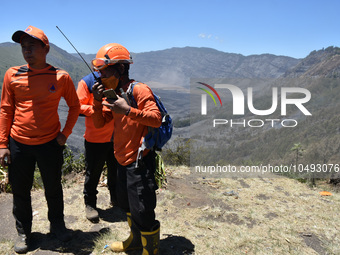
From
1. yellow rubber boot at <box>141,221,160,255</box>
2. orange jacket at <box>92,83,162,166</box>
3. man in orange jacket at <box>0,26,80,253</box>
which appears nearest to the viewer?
orange jacket at <box>92,83,162,166</box>

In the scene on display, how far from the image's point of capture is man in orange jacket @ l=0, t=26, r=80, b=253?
3.01m

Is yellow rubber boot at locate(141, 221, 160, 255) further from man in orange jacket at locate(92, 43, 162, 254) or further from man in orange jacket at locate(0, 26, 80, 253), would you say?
man in orange jacket at locate(0, 26, 80, 253)

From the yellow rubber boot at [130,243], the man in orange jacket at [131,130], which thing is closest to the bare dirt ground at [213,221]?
the yellow rubber boot at [130,243]

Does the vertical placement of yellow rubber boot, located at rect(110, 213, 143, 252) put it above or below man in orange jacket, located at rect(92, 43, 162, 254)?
below

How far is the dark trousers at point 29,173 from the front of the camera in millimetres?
3141

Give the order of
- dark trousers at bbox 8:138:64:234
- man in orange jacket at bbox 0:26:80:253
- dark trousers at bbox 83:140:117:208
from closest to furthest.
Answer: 1. man in orange jacket at bbox 0:26:80:253
2. dark trousers at bbox 8:138:64:234
3. dark trousers at bbox 83:140:117:208

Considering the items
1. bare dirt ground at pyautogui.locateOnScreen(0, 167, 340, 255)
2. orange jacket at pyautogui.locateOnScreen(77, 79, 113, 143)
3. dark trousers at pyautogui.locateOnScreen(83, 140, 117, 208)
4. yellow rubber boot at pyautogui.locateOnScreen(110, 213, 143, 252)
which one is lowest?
bare dirt ground at pyautogui.locateOnScreen(0, 167, 340, 255)

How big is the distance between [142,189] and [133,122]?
603 mm

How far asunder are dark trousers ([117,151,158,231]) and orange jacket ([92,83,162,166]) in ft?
0.30

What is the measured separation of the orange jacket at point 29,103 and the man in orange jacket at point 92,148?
50 centimetres

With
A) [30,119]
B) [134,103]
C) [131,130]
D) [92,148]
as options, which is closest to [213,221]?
[92,148]

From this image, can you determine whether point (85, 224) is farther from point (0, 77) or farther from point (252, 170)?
point (0, 77)

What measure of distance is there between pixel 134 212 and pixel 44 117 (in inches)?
54.3

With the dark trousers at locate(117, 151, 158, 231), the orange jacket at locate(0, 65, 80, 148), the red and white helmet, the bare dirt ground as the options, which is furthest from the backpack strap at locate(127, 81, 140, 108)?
the bare dirt ground
